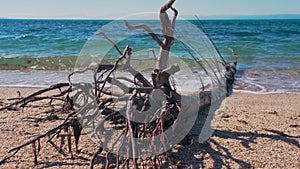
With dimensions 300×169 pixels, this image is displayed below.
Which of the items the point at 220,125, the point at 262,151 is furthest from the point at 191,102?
the point at 262,151

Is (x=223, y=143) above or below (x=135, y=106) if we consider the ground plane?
below

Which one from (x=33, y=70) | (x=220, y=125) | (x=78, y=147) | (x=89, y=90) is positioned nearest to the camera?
(x=78, y=147)

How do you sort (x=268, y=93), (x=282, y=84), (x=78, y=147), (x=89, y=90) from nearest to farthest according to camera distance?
(x=78, y=147), (x=89, y=90), (x=268, y=93), (x=282, y=84)

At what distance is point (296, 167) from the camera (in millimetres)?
2340

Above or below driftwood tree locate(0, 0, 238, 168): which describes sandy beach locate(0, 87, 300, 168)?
below

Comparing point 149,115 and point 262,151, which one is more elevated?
point 149,115

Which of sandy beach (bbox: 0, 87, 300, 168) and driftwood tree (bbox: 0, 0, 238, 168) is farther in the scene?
sandy beach (bbox: 0, 87, 300, 168)

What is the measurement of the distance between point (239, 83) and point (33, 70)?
5.73 metres

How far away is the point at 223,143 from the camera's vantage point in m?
2.79

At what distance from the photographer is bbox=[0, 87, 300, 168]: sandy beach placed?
2422 millimetres

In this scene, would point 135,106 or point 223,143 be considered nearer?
point 135,106

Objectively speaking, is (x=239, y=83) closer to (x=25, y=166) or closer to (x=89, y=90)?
(x=89, y=90)

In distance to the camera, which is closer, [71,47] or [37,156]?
[37,156]

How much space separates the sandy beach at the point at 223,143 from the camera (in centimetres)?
242
